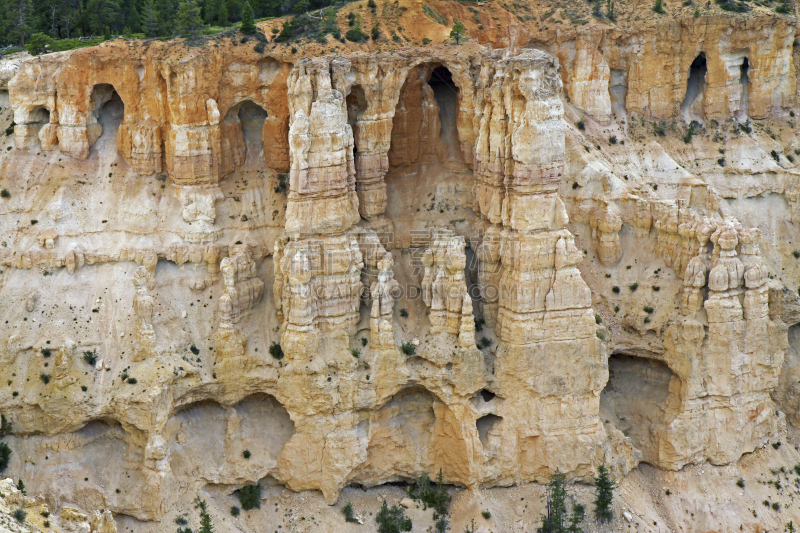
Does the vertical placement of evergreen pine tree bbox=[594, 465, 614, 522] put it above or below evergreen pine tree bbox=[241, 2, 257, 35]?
below

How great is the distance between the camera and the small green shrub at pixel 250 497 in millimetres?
63375

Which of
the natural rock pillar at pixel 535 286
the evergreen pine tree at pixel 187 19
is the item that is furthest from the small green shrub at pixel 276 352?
the evergreen pine tree at pixel 187 19

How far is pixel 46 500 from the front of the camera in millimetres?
59562

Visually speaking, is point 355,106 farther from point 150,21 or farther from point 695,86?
point 695,86

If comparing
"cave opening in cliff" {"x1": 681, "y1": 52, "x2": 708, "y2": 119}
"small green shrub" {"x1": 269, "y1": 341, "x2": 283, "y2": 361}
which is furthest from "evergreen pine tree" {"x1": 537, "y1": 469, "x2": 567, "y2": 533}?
"cave opening in cliff" {"x1": 681, "y1": 52, "x2": 708, "y2": 119}

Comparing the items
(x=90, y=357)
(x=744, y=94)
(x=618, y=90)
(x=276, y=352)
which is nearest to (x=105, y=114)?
(x=90, y=357)

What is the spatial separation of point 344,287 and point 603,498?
18.4 m

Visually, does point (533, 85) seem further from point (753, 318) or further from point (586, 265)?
point (753, 318)

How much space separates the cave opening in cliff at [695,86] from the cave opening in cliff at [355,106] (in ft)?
80.5

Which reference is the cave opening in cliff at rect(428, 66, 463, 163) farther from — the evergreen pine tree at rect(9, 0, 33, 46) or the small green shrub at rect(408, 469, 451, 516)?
the evergreen pine tree at rect(9, 0, 33, 46)

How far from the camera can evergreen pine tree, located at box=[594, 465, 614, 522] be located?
63.6m

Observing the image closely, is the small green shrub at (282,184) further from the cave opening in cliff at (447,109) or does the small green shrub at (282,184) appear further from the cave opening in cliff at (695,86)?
the cave opening in cliff at (695,86)

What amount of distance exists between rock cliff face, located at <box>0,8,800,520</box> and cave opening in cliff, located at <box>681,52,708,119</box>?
35.5 feet

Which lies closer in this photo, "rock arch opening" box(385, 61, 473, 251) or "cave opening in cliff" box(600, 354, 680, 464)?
"rock arch opening" box(385, 61, 473, 251)
